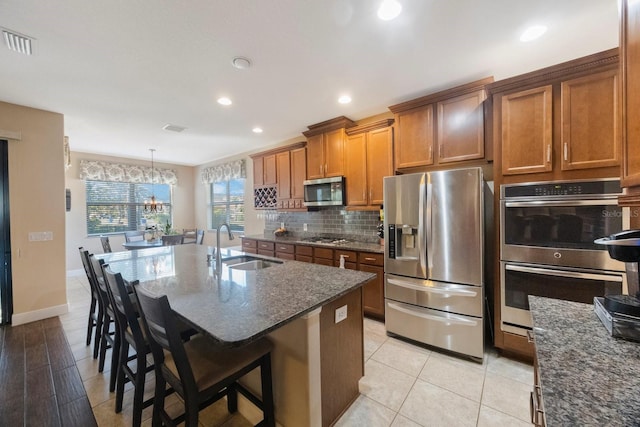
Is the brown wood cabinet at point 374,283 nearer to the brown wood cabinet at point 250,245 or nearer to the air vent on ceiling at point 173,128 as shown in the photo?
the brown wood cabinet at point 250,245

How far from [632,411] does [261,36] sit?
2551 millimetres

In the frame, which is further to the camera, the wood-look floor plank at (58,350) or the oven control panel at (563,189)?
the wood-look floor plank at (58,350)

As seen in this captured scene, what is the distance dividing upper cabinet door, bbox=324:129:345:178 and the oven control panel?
202cm

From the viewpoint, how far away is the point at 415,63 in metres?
2.31

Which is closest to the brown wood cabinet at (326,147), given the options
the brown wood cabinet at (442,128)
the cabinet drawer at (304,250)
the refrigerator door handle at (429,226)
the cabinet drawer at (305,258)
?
the brown wood cabinet at (442,128)

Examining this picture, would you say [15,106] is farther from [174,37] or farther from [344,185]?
[344,185]

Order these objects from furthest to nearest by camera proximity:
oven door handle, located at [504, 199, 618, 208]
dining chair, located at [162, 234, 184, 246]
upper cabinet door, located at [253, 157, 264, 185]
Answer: upper cabinet door, located at [253, 157, 264, 185] → dining chair, located at [162, 234, 184, 246] → oven door handle, located at [504, 199, 618, 208]

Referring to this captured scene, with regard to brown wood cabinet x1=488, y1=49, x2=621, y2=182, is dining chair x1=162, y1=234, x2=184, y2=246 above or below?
below

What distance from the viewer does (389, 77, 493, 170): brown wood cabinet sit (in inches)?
100

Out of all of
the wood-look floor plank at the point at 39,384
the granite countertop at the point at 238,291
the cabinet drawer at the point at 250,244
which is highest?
the granite countertop at the point at 238,291

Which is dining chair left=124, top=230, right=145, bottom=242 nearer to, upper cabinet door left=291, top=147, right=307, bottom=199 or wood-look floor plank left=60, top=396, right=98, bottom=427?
upper cabinet door left=291, top=147, right=307, bottom=199

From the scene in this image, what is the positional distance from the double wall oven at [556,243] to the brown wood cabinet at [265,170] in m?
3.52

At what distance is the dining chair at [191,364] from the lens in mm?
1115

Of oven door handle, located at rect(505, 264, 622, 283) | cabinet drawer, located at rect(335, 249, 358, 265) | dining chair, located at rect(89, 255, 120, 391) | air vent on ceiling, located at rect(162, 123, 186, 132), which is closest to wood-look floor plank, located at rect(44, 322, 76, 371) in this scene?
dining chair, located at rect(89, 255, 120, 391)
